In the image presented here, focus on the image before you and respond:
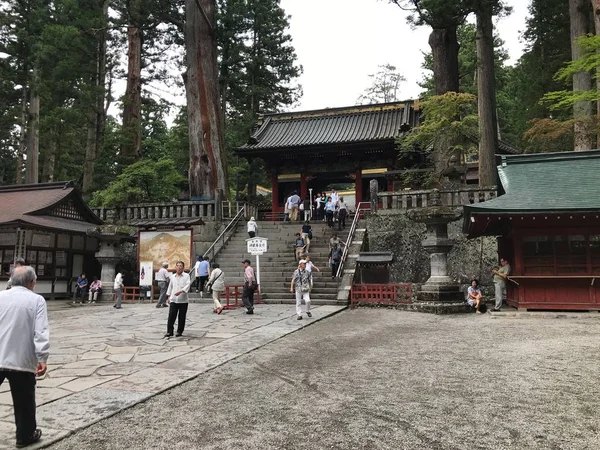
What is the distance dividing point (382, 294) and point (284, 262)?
471 centimetres

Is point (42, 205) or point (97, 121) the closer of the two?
point (42, 205)

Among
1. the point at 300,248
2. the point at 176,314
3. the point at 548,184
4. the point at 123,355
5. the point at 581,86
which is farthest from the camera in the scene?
the point at 300,248

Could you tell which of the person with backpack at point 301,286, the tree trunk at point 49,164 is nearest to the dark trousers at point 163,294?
the person with backpack at point 301,286

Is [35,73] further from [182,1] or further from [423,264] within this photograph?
[423,264]

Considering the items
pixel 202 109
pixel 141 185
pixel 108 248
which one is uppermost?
pixel 202 109

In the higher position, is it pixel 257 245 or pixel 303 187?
pixel 303 187

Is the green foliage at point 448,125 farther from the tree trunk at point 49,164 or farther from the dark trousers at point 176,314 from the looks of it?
the tree trunk at point 49,164

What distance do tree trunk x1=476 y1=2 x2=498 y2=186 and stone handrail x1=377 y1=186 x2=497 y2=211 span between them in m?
1.36

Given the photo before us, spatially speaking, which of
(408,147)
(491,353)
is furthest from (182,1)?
(491,353)

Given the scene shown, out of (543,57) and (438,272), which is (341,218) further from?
(543,57)

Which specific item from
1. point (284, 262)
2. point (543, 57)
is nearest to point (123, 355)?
point (284, 262)

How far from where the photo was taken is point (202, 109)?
2073 centimetres

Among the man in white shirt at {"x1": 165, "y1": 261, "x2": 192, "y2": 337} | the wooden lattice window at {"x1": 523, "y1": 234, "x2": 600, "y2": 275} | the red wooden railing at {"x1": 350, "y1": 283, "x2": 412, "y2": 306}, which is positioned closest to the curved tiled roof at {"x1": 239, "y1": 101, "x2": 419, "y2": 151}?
the red wooden railing at {"x1": 350, "y1": 283, "x2": 412, "y2": 306}

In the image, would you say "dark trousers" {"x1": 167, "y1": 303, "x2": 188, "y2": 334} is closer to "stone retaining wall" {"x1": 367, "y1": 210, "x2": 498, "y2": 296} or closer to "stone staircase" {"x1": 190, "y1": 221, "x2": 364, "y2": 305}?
"stone staircase" {"x1": 190, "y1": 221, "x2": 364, "y2": 305}
